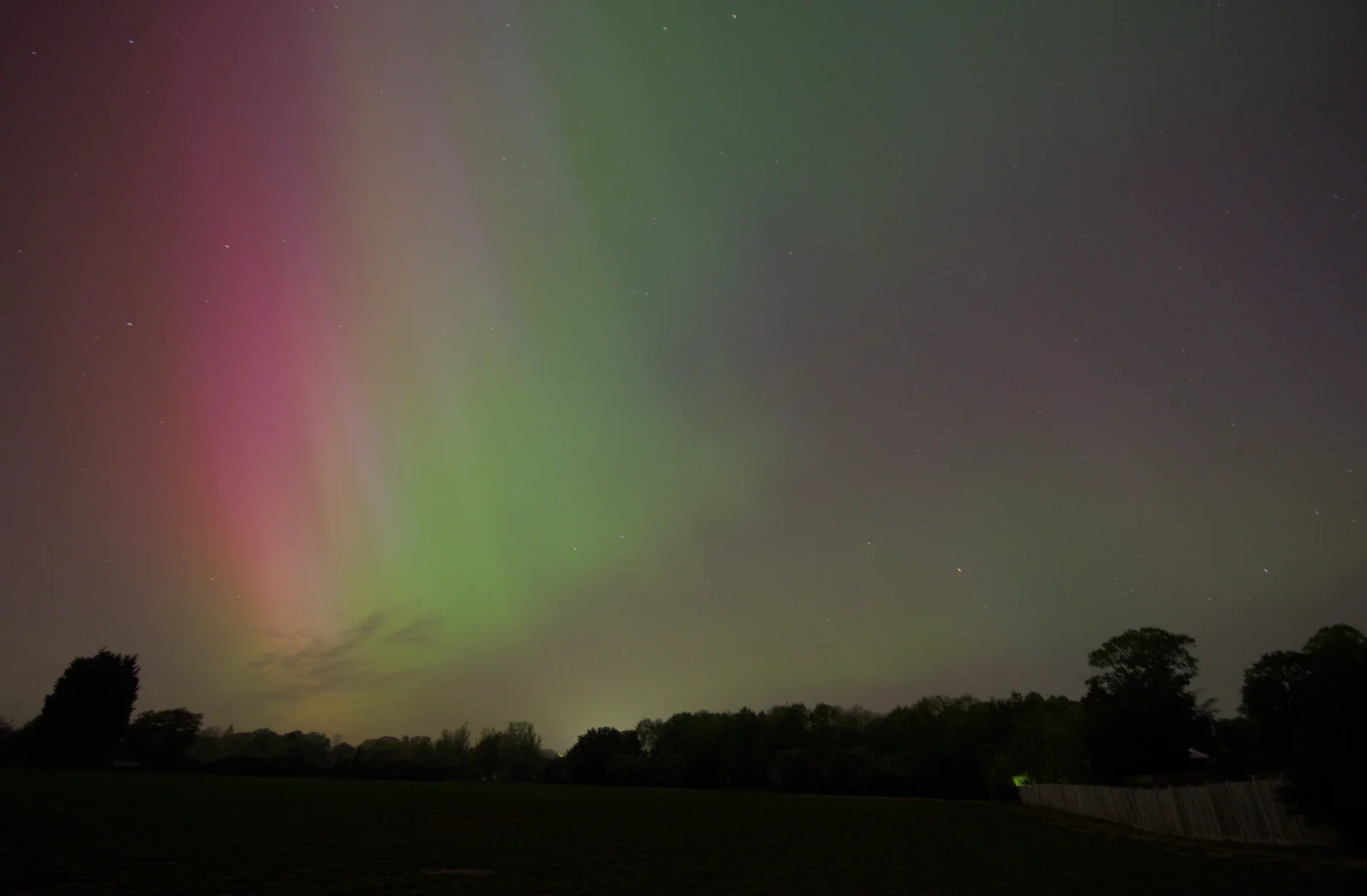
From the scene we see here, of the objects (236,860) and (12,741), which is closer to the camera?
(236,860)

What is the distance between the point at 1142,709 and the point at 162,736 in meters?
116

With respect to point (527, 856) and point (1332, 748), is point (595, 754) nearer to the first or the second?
point (527, 856)

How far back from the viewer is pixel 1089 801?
47.8 metres

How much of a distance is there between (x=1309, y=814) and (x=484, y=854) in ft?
88.5

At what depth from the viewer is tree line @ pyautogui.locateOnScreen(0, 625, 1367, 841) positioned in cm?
2303

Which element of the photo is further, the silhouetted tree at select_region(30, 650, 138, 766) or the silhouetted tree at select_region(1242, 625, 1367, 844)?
the silhouetted tree at select_region(30, 650, 138, 766)

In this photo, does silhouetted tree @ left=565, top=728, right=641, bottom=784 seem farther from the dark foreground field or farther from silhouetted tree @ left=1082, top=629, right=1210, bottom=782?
the dark foreground field

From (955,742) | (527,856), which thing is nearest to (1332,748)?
(527,856)

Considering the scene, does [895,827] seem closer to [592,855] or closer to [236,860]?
[592,855]

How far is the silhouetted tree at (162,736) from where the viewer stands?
284ft

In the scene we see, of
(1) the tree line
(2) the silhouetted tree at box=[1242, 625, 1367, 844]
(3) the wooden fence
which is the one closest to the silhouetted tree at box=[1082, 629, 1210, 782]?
(1) the tree line

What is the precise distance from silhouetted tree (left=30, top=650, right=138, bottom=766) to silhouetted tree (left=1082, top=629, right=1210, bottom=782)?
4274 inches

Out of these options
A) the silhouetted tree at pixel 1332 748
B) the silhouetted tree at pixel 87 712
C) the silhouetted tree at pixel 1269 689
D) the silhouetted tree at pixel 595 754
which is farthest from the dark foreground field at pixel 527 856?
the silhouetted tree at pixel 595 754

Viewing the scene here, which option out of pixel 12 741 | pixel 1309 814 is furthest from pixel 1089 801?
pixel 12 741
